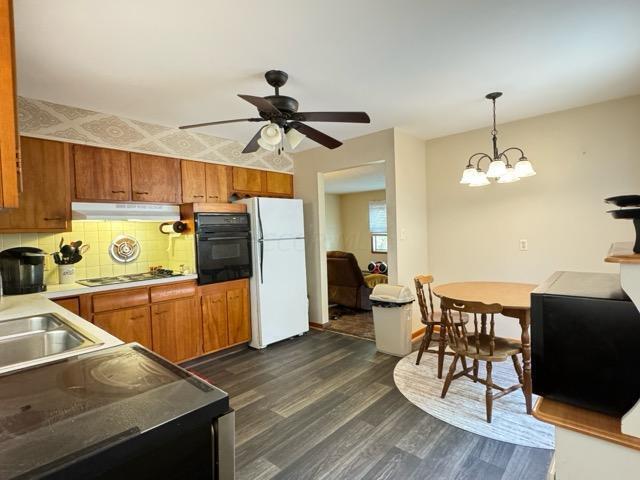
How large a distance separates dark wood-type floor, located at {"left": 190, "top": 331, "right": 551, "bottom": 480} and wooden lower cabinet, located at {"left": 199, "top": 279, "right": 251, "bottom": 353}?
1.06ft

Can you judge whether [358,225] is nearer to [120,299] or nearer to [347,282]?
[347,282]

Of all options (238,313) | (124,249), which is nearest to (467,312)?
(238,313)

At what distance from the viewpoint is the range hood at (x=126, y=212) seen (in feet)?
9.61

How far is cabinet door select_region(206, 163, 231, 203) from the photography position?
3803mm

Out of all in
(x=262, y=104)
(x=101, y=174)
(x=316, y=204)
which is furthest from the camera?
(x=316, y=204)

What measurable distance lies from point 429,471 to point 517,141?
3.26 meters

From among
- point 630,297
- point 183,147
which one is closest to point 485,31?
point 630,297

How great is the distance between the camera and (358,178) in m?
6.06

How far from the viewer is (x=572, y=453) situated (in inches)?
40.4

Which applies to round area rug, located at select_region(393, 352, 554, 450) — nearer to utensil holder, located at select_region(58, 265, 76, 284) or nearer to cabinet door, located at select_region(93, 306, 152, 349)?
cabinet door, located at select_region(93, 306, 152, 349)

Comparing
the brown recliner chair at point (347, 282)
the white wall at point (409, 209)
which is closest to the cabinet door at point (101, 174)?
the white wall at point (409, 209)

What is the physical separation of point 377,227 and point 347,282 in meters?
3.28

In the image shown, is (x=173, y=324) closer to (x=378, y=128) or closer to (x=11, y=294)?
(x=11, y=294)

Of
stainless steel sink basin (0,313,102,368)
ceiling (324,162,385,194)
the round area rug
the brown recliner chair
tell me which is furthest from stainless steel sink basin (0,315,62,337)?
the brown recliner chair
